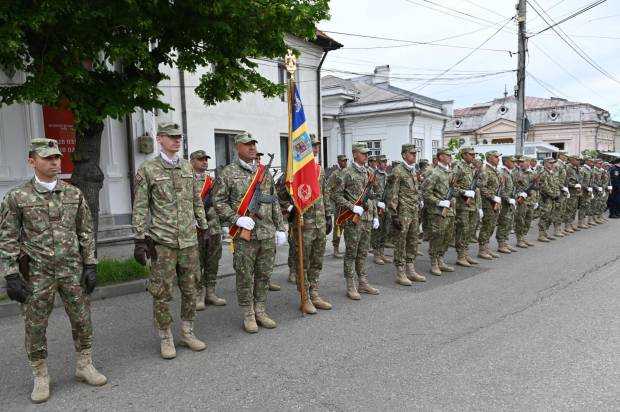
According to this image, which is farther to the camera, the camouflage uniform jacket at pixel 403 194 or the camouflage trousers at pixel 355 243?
the camouflage uniform jacket at pixel 403 194

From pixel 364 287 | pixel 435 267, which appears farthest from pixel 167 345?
pixel 435 267

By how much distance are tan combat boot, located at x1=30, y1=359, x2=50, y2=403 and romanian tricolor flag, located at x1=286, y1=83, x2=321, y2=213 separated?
3.09 meters

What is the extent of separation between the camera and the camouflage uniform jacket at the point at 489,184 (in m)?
9.23

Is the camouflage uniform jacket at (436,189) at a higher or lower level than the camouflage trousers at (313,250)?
higher

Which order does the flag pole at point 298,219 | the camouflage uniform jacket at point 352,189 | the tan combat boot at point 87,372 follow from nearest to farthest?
the tan combat boot at point 87,372 → the flag pole at point 298,219 → the camouflage uniform jacket at point 352,189

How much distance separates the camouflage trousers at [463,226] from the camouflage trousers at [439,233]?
0.53 meters

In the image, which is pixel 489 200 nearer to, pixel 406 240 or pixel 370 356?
pixel 406 240

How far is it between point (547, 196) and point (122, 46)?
32.7ft

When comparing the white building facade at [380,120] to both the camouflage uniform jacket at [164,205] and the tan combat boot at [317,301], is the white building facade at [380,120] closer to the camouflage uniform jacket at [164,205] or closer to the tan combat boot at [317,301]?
the tan combat boot at [317,301]

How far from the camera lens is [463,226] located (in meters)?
8.58

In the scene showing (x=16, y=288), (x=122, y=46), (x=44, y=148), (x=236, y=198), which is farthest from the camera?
(x=122, y=46)

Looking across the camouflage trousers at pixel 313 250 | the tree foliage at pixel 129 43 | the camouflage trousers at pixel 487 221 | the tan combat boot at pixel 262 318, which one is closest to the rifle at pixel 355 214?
the camouflage trousers at pixel 313 250

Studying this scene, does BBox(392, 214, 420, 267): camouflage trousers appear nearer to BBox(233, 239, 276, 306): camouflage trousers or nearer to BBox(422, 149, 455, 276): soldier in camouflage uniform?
BBox(422, 149, 455, 276): soldier in camouflage uniform

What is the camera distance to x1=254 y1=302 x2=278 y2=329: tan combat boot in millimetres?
5309
